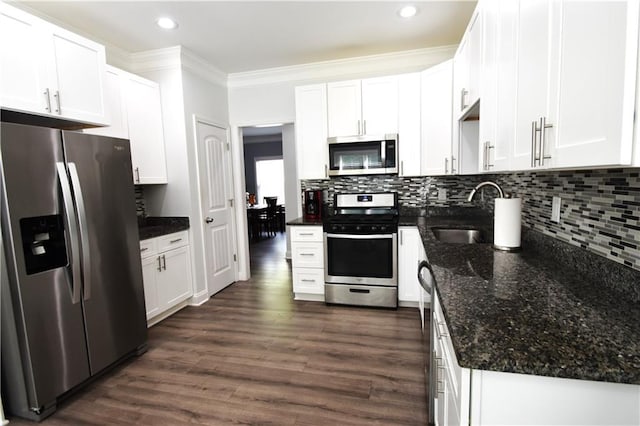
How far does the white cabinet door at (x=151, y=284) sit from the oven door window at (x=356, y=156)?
77.4 inches

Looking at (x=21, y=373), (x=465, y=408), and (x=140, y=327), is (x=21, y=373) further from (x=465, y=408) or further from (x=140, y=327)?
(x=465, y=408)

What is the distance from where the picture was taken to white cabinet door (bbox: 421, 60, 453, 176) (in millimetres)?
2902

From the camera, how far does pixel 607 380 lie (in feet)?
2.21

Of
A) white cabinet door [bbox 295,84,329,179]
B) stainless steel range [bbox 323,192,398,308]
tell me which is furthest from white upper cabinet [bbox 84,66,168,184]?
stainless steel range [bbox 323,192,398,308]

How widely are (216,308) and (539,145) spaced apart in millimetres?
3155

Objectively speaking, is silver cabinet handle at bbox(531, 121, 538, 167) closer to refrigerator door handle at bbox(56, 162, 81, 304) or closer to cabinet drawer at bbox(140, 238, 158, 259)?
refrigerator door handle at bbox(56, 162, 81, 304)

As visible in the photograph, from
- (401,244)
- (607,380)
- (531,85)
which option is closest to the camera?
(607,380)

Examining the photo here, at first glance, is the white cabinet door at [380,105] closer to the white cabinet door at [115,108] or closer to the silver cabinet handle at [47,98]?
the white cabinet door at [115,108]

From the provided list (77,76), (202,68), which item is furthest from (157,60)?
(77,76)

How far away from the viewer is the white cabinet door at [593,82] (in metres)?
0.64

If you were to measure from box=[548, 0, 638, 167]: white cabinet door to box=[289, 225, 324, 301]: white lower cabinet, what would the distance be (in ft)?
8.26

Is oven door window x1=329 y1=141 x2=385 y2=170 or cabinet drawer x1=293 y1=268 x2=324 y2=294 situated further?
cabinet drawer x1=293 y1=268 x2=324 y2=294

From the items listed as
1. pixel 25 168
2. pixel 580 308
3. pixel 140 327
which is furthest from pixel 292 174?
pixel 580 308

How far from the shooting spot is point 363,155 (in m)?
3.25
